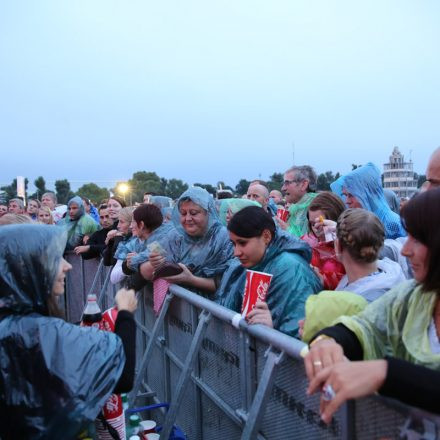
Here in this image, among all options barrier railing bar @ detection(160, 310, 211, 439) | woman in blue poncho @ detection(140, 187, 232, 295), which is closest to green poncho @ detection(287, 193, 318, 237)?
woman in blue poncho @ detection(140, 187, 232, 295)

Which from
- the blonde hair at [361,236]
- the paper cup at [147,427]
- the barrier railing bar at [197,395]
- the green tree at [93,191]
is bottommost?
the green tree at [93,191]

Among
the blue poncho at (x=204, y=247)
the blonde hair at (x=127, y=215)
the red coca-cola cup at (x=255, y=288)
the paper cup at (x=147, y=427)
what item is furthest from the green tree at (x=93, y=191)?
the red coca-cola cup at (x=255, y=288)

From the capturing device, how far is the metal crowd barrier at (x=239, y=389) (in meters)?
1.56

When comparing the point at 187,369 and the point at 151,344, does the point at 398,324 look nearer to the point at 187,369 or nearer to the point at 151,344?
the point at 187,369

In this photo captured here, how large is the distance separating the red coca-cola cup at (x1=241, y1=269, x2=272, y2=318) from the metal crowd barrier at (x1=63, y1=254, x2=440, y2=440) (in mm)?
97

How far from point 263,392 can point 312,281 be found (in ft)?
3.13

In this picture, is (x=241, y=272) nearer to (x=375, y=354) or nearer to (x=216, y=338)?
(x=216, y=338)

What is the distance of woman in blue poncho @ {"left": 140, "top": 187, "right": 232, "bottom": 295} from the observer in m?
4.20

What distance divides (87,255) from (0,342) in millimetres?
5463

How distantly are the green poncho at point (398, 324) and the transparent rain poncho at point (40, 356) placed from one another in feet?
3.47

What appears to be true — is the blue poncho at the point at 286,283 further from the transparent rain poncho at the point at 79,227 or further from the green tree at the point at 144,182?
the green tree at the point at 144,182

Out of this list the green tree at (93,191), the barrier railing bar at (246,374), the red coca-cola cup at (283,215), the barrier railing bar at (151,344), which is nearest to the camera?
the barrier railing bar at (246,374)

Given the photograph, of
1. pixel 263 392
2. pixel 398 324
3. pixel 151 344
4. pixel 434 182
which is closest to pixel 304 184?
pixel 434 182

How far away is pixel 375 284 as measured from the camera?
99.9 inches
